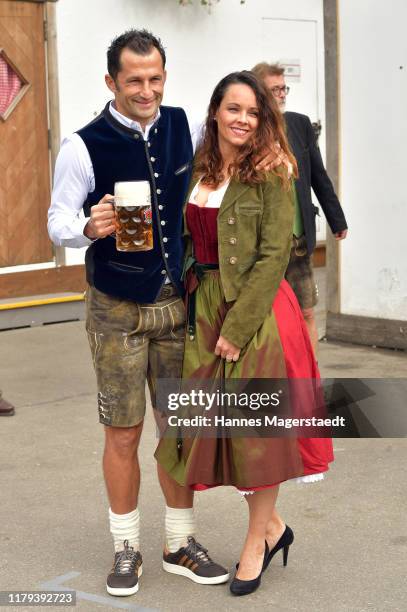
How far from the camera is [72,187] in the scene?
12.3 feet

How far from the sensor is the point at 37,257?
1008 centimetres

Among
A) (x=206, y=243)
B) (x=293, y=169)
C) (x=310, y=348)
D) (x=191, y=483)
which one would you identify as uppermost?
(x=293, y=169)

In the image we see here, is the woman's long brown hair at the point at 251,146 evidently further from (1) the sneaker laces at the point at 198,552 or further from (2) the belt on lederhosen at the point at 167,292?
(1) the sneaker laces at the point at 198,552

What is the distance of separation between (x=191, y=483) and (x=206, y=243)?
83 centimetres

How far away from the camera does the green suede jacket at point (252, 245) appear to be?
3.73 meters

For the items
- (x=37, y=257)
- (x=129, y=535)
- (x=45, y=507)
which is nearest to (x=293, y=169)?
(x=129, y=535)

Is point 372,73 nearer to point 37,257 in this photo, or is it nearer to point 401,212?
point 401,212

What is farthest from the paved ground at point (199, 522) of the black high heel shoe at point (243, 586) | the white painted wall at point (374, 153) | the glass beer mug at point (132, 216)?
the white painted wall at point (374, 153)

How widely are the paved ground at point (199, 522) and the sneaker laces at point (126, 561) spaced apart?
9 cm

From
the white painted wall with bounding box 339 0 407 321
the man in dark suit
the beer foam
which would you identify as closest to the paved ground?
the man in dark suit

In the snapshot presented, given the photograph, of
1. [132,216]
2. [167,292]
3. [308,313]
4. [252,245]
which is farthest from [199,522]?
[308,313]

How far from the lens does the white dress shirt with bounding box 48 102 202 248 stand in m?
3.71

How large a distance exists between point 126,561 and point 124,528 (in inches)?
4.5

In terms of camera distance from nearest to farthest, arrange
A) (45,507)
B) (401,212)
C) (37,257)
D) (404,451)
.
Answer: (45,507) → (404,451) → (401,212) → (37,257)
